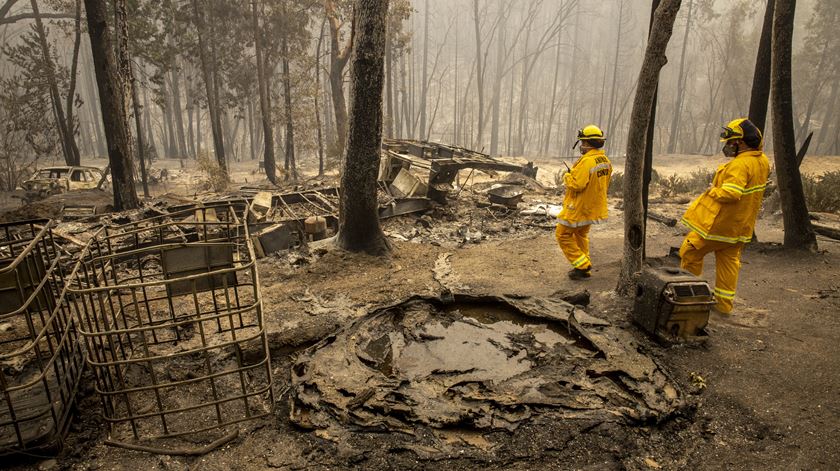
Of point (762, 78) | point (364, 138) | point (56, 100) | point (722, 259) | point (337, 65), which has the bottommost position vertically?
point (722, 259)

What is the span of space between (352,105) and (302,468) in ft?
17.0

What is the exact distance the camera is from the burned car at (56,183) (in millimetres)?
13633

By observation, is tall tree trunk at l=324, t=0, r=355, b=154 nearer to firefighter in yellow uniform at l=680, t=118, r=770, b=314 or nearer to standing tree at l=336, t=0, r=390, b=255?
standing tree at l=336, t=0, r=390, b=255

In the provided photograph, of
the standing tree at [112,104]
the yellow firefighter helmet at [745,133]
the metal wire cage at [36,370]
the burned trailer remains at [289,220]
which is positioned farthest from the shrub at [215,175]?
the yellow firefighter helmet at [745,133]

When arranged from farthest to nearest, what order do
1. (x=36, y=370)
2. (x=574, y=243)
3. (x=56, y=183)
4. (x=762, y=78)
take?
1. (x=56, y=183)
2. (x=762, y=78)
3. (x=574, y=243)
4. (x=36, y=370)

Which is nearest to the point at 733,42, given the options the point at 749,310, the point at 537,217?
the point at 537,217

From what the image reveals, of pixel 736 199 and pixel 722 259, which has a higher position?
pixel 736 199

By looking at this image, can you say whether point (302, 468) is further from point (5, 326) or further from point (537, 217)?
point (537, 217)

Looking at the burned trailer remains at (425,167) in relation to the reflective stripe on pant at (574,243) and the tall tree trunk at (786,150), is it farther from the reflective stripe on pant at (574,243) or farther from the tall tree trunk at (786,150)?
the tall tree trunk at (786,150)

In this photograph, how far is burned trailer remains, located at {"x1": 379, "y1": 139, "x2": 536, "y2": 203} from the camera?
10.5 metres

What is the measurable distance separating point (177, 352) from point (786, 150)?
27.3 feet

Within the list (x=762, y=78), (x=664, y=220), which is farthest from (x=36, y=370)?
(x=664, y=220)

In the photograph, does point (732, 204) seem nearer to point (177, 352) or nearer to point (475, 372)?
point (475, 372)

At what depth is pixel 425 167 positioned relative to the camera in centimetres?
1024
